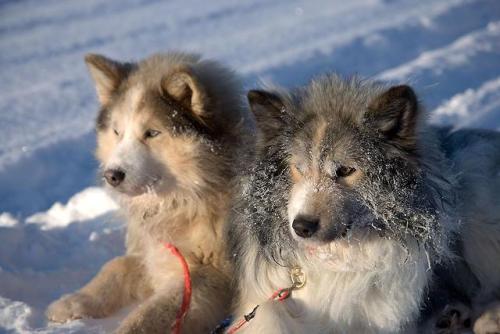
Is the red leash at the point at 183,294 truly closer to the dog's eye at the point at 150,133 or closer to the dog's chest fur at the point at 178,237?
the dog's chest fur at the point at 178,237

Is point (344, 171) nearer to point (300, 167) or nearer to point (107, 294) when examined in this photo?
point (300, 167)

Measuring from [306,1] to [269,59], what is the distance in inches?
250

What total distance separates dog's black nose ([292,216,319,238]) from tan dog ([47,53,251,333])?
1.06 m

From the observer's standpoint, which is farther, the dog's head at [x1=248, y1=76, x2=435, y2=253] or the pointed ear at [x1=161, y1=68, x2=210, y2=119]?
the pointed ear at [x1=161, y1=68, x2=210, y2=119]

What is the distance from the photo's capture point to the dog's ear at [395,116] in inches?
119

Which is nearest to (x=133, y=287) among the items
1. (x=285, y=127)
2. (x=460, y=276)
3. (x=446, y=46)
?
(x=285, y=127)

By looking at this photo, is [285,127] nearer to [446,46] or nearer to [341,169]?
[341,169]

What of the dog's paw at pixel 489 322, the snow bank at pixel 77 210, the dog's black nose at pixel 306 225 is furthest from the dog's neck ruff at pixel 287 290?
the snow bank at pixel 77 210

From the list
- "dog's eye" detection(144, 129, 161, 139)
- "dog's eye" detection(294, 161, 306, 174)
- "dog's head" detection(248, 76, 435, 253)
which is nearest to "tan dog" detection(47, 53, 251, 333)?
"dog's eye" detection(144, 129, 161, 139)

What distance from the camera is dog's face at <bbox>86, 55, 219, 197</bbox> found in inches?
157

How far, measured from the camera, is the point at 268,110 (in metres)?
3.39

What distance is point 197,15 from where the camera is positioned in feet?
52.0

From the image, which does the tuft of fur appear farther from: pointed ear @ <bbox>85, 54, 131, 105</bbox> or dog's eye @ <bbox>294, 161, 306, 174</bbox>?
pointed ear @ <bbox>85, 54, 131, 105</bbox>

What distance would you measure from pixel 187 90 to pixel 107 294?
1601mm
